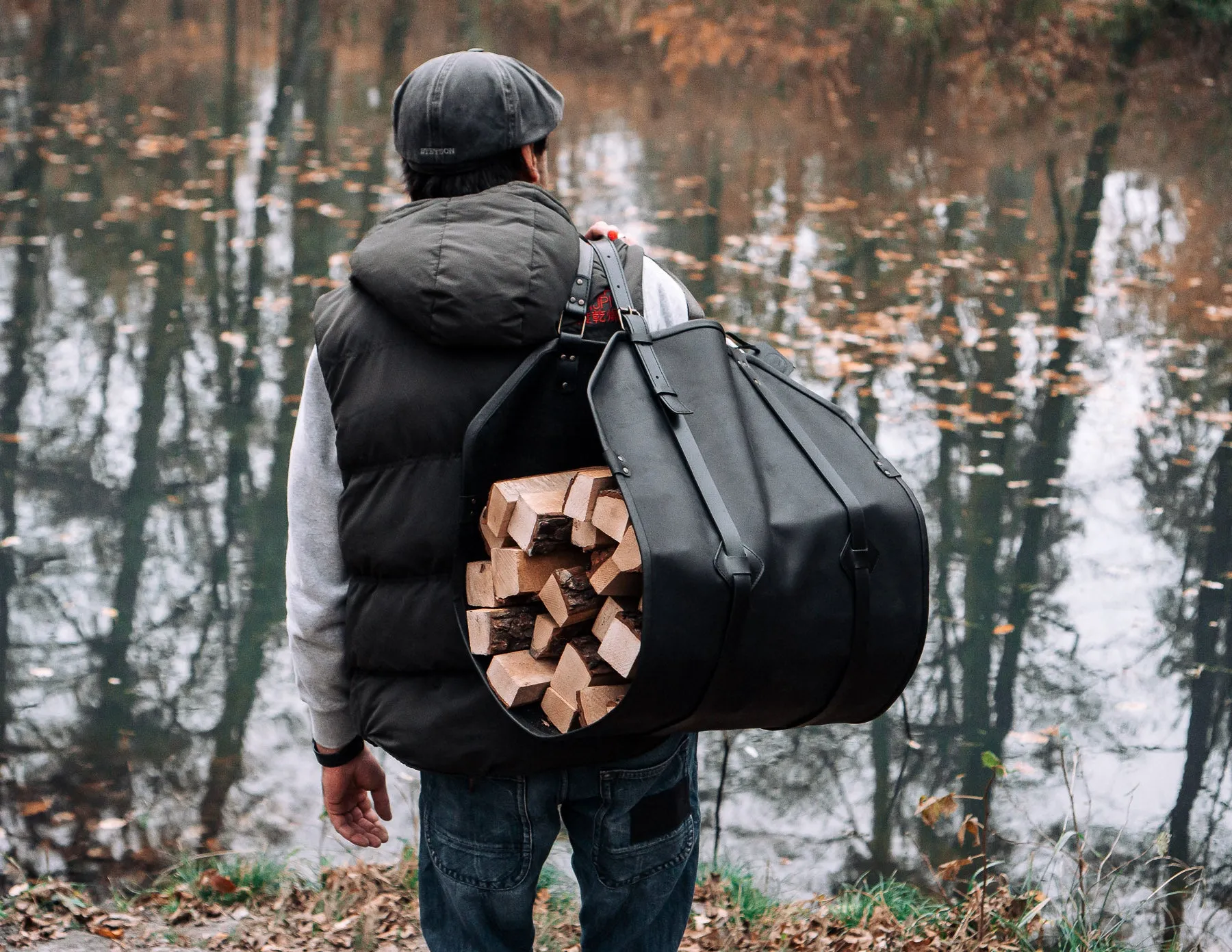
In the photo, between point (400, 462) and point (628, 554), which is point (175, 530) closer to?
point (400, 462)

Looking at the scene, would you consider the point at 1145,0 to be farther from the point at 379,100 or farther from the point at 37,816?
the point at 37,816

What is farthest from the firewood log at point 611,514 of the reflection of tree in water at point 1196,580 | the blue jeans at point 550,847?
the reflection of tree in water at point 1196,580

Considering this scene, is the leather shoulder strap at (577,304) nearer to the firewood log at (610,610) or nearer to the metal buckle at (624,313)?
the metal buckle at (624,313)

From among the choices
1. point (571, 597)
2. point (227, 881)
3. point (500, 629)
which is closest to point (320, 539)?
point (500, 629)

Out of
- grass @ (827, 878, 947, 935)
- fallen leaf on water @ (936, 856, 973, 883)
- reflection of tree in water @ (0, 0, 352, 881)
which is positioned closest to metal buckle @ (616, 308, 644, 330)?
fallen leaf on water @ (936, 856, 973, 883)

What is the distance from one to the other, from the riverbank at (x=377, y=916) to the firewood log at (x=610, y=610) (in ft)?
5.43

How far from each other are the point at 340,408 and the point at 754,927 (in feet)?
6.76

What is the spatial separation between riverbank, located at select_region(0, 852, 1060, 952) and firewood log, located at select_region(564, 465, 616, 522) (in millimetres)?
1769

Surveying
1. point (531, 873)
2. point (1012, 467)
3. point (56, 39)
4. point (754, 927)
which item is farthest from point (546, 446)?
point (56, 39)

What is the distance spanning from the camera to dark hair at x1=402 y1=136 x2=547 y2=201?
184 centimetres

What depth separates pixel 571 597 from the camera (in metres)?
1.70

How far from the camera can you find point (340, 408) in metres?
1.79

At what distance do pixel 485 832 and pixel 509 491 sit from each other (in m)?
0.55

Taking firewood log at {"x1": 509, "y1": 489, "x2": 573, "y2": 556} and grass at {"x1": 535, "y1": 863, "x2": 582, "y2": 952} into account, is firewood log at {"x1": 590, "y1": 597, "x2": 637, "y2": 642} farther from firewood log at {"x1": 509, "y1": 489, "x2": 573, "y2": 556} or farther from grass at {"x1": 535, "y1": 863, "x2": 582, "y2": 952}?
grass at {"x1": 535, "y1": 863, "x2": 582, "y2": 952}
